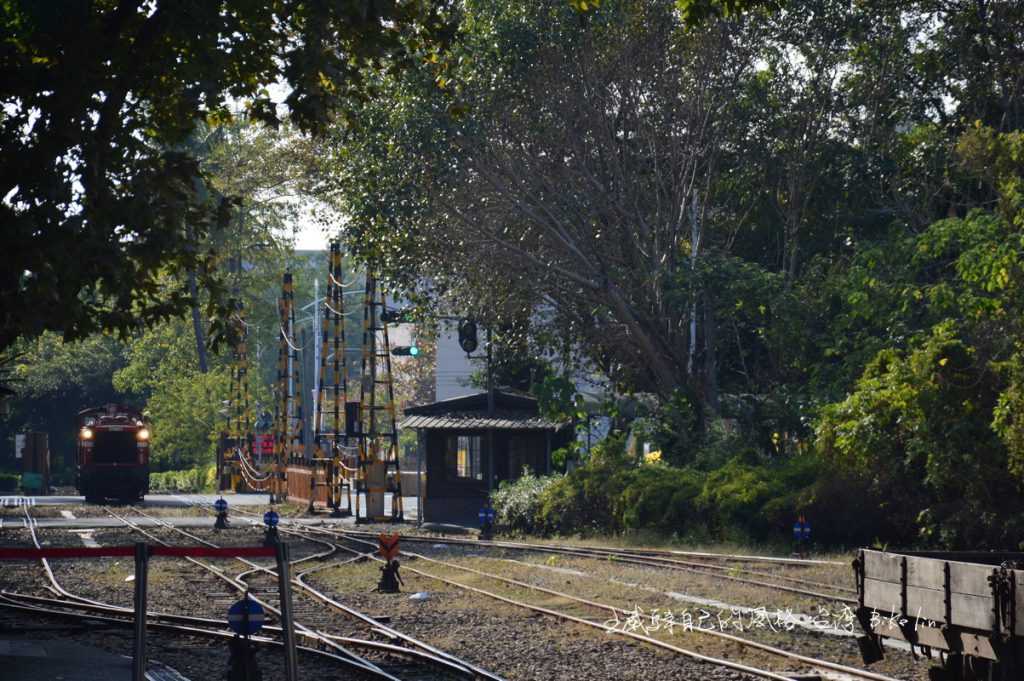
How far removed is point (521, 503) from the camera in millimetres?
33594

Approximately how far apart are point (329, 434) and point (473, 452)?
5296 mm

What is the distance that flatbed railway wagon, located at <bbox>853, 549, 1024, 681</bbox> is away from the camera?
966 centimetres

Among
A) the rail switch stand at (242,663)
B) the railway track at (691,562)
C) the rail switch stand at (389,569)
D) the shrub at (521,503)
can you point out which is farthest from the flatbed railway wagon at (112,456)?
the rail switch stand at (242,663)

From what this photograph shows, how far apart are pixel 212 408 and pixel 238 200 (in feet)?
184

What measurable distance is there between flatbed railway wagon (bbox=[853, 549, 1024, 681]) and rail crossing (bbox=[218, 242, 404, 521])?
16238mm

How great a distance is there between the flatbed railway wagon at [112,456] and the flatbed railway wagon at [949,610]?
43471 millimetres

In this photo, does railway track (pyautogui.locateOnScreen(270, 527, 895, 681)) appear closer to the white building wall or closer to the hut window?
the hut window

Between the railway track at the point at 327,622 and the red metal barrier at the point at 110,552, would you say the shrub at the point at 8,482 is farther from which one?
the red metal barrier at the point at 110,552

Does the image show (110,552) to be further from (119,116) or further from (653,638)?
(653,638)

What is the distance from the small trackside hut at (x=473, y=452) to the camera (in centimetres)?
3703

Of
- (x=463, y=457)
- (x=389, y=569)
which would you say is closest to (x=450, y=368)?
(x=463, y=457)

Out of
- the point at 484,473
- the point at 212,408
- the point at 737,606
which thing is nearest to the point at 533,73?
the point at 484,473

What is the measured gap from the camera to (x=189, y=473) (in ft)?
240

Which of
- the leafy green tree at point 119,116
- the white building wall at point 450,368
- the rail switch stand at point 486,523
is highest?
the white building wall at point 450,368
